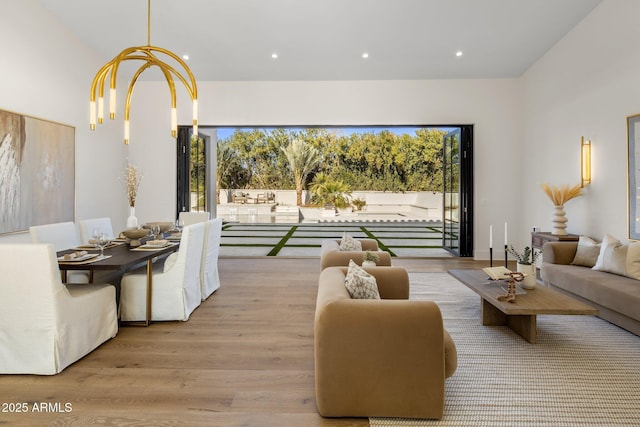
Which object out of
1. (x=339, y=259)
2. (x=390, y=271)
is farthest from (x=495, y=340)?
(x=339, y=259)

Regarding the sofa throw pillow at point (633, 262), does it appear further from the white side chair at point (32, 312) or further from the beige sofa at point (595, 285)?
the white side chair at point (32, 312)

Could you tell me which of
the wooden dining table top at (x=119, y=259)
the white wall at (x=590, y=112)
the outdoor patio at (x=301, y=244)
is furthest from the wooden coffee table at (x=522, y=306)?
the outdoor patio at (x=301, y=244)

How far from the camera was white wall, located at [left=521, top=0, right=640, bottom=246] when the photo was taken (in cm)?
423

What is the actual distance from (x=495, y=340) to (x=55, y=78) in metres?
6.08

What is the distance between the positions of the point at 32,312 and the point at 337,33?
4946 millimetres

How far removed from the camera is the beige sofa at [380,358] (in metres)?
1.95

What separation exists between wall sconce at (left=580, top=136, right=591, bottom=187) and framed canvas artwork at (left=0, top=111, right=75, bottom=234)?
6.96m

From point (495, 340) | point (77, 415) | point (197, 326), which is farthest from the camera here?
point (197, 326)

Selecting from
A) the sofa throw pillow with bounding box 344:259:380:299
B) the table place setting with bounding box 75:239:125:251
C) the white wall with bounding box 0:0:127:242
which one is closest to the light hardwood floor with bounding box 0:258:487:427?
the sofa throw pillow with bounding box 344:259:380:299

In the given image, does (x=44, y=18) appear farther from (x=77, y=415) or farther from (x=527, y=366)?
(x=527, y=366)

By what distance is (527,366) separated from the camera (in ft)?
8.75

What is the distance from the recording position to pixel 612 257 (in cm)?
378

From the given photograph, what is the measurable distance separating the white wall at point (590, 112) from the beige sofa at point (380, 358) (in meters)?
3.66

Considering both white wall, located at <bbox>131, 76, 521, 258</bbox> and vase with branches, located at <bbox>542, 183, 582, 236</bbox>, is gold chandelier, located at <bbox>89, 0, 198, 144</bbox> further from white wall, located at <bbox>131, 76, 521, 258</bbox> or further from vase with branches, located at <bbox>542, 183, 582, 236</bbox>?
vase with branches, located at <bbox>542, 183, 582, 236</bbox>
